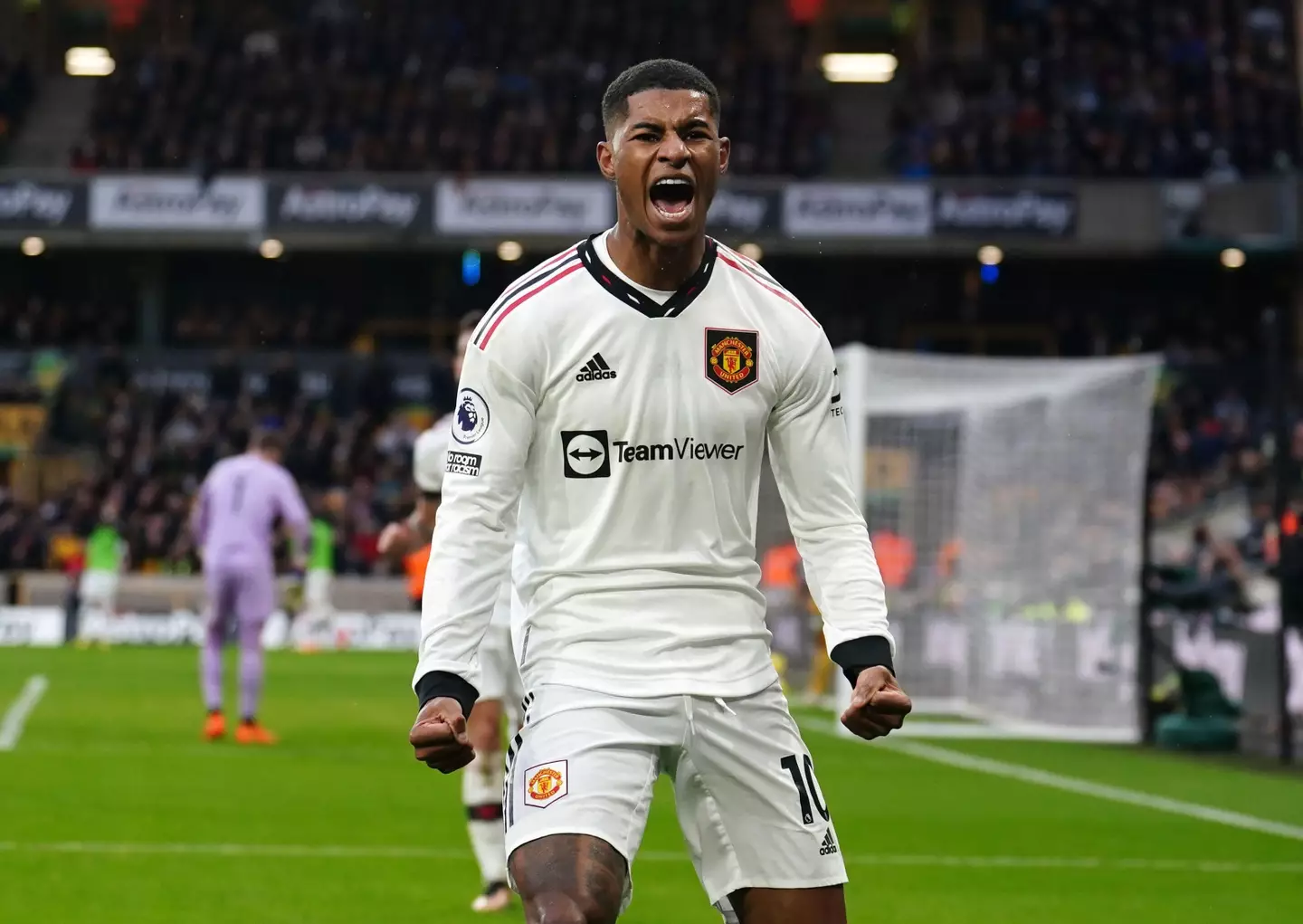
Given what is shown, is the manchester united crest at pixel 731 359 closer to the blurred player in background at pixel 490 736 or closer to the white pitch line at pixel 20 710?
the blurred player in background at pixel 490 736

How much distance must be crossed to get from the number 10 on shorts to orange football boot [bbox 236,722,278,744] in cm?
1218

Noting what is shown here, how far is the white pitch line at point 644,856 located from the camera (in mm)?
10188

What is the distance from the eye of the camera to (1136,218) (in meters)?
40.2

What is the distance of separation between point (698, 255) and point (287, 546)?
32.1m

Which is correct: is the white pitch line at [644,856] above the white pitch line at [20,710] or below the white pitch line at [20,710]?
below

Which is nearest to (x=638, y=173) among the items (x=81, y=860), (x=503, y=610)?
(x=503, y=610)

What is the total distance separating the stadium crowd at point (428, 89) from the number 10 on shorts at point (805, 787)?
3611 cm

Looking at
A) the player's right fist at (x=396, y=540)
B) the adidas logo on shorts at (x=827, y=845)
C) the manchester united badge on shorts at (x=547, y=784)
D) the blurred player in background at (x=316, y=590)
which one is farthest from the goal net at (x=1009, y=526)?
the manchester united badge on shorts at (x=547, y=784)

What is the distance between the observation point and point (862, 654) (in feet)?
14.6

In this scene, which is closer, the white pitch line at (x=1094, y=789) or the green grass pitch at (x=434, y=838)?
the green grass pitch at (x=434, y=838)

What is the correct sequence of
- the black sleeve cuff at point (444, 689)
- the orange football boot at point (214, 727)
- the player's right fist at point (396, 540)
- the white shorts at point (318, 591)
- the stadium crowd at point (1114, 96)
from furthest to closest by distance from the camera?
1. the stadium crowd at point (1114, 96)
2. the white shorts at point (318, 591)
3. the orange football boot at point (214, 727)
4. the player's right fist at point (396, 540)
5. the black sleeve cuff at point (444, 689)

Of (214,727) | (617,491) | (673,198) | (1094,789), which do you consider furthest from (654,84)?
(214,727)

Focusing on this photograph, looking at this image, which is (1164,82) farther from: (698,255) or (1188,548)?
(698,255)

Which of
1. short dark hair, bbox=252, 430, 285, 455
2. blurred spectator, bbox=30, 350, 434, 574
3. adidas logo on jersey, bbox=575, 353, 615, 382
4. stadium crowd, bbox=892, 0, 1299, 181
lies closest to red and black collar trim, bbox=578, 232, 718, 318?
adidas logo on jersey, bbox=575, 353, 615, 382
